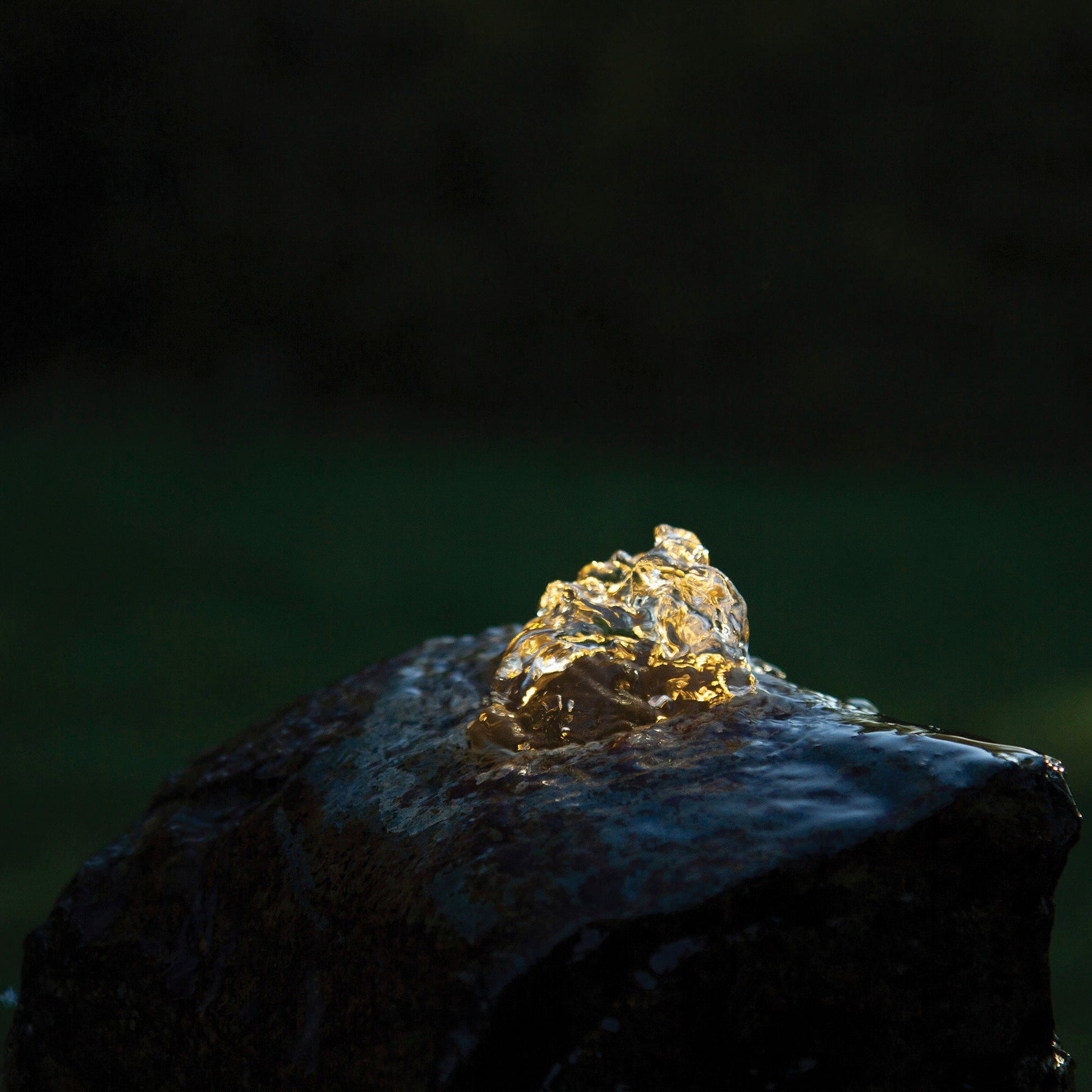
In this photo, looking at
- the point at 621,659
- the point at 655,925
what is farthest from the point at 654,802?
the point at 621,659

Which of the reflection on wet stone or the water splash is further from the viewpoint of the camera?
the water splash

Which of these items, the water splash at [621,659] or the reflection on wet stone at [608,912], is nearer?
the reflection on wet stone at [608,912]

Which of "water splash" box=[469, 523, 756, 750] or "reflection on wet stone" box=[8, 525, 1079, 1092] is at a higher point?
"water splash" box=[469, 523, 756, 750]

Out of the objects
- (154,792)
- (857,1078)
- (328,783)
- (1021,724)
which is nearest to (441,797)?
(328,783)

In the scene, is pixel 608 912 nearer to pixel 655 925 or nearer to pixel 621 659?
pixel 655 925

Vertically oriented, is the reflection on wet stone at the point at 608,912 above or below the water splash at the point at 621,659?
below
